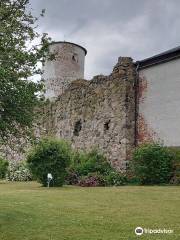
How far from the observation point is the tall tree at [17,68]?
10.3m

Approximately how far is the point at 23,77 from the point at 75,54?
2639 centimetres

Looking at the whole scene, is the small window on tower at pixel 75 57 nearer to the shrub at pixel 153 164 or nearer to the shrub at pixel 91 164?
the shrub at pixel 91 164

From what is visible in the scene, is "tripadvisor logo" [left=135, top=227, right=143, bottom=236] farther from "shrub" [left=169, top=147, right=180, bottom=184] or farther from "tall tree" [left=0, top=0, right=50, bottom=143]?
"shrub" [left=169, top=147, right=180, bottom=184]

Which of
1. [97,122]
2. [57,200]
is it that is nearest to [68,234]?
[57,200]

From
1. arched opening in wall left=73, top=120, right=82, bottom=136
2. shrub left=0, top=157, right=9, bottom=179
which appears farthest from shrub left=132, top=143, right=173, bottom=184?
shrub left=0, top=157, right=9, bottom=179

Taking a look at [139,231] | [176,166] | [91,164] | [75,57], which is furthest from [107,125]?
[139,231]

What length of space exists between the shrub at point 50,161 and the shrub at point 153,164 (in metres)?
3.32

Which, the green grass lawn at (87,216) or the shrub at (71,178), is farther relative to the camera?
the shrub at (71,178)

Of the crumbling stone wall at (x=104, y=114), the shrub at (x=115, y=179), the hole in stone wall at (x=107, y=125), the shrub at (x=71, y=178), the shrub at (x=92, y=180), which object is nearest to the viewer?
the shrub at (x=92, y=180)

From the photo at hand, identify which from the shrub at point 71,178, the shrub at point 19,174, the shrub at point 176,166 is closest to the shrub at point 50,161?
the shrub at point 71,178

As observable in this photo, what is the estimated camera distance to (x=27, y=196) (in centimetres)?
1534

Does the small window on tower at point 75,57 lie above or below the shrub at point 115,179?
above

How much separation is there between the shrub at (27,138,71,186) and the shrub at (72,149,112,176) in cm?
222

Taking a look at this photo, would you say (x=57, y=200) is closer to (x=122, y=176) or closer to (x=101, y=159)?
(x=122, y=176)
